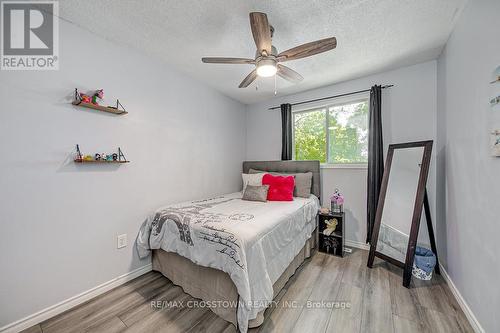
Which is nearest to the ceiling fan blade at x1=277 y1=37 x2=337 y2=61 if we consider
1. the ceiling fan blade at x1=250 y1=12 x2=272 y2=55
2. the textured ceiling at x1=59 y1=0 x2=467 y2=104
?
the ceiling fan blade at x1=250 y1=12 x2=272 y2=55

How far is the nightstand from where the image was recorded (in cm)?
262

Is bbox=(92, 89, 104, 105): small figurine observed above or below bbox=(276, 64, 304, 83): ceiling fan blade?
below

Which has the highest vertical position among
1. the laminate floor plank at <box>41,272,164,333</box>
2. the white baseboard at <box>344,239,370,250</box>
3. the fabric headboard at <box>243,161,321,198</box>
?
the fabric headboard at <box>243,161,321,198</box>

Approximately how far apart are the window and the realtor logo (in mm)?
3213

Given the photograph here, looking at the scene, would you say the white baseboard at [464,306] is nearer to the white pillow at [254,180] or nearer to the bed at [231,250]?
the bed at [231,250]

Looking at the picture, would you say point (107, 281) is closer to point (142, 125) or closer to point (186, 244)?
point (186, 244)

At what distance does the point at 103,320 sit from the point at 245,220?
4.61ft

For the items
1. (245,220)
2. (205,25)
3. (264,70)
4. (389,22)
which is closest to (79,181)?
(245,220)

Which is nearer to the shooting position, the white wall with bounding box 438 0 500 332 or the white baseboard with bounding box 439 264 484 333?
the white wall with bounding box 438 0 500 332

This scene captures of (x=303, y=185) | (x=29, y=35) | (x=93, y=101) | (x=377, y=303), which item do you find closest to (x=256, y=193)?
(x=303, y=185)

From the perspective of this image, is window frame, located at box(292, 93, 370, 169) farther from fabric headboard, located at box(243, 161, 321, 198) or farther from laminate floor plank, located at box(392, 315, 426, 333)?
laminate floor plank, located at box(392, 315, 426, 333)

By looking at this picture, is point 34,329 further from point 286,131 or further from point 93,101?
point 286,131

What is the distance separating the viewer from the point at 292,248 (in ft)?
6.80

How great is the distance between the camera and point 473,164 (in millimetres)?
1512
